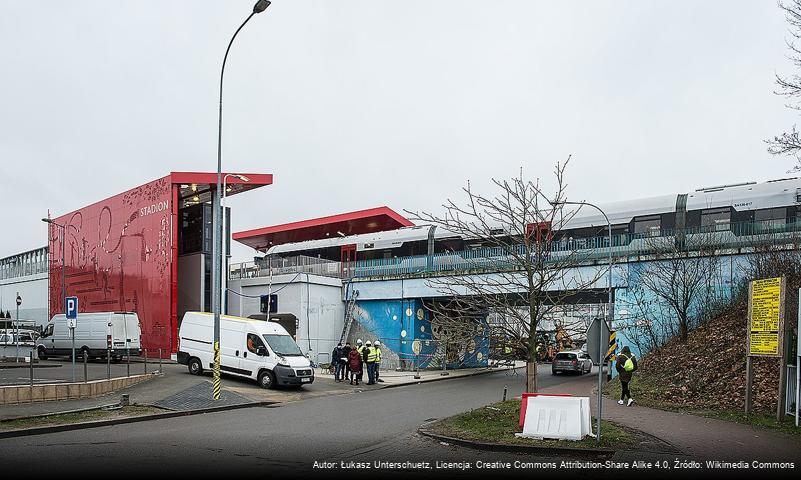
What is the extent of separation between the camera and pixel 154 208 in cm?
3562

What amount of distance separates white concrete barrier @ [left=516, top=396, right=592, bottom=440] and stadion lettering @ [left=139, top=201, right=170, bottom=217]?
87.3 feet

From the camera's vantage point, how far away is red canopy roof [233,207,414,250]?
4156cm

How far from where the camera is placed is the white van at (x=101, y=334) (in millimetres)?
31312

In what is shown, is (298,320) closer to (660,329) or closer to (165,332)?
(165,332)

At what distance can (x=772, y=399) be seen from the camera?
16.6 m

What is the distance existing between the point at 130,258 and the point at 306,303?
1025 centimetres

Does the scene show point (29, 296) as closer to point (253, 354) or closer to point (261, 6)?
point (253, 354)

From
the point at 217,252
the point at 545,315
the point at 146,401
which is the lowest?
the point at 146,401

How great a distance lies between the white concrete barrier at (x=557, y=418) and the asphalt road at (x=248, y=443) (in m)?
1.27

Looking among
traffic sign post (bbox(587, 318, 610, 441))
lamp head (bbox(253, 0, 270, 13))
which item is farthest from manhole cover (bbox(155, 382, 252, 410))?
traffic sign post (bbox(587, 318, 610, 441))

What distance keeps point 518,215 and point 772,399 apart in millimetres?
8005

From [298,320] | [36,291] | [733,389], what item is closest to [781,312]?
[733,389]

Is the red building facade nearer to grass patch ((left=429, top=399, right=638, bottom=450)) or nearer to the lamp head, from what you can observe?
the lamp head

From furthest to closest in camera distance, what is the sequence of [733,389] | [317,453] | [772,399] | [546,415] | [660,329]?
[660,329] < [733,389] < [772,399] < [546,415] < [317,453]
